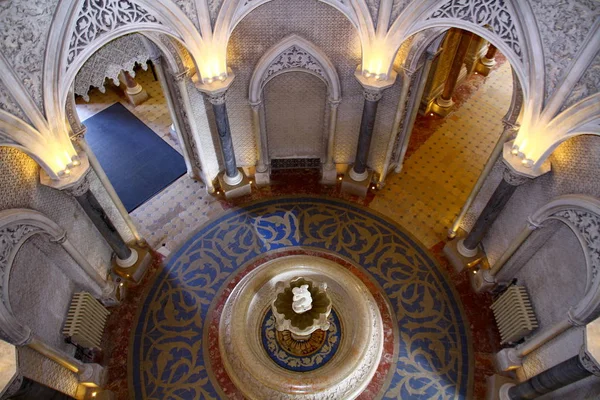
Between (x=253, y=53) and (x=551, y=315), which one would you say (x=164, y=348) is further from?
(x=551, y=315)

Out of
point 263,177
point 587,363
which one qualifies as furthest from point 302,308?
point 263,177

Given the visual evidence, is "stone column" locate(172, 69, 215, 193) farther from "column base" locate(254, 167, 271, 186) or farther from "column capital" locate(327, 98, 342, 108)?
"column capital" locate(327, 98, 342, 108)

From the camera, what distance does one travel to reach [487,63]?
483 inches

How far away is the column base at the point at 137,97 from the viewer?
37.9 ft

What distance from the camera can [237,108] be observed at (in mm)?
8414

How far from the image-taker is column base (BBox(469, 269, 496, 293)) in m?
7.68

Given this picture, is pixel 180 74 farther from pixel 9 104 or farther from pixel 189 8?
pixel 9 104

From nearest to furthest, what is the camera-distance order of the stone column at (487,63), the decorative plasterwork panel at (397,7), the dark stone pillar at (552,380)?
the dark stone pillar at (552,380)
the decorative plasterwork panel at (397,7)
the stone column at (487,63)

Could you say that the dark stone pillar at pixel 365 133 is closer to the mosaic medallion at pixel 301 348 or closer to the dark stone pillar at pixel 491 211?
the dark stone pillar at pixel 491 211

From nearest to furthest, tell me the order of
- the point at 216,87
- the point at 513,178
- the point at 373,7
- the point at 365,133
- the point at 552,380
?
the point at 552,380 → the point at 513,178 → the point at 373,7 → the point at 216,87 → the point at 365,133

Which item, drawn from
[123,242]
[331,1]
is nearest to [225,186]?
[123,242]

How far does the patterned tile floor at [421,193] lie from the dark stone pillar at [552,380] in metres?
0.73

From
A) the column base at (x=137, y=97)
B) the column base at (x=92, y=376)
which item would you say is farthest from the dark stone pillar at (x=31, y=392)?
the column base at (x=137, y=97)

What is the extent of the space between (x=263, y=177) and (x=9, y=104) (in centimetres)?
534
